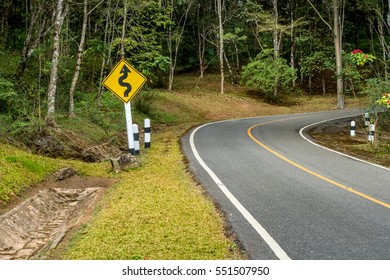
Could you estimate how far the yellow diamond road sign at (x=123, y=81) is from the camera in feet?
33.1

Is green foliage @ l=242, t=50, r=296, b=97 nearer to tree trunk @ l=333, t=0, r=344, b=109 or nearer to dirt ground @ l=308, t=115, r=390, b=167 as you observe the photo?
tree trunk @ l=333, t=0, r=344, b=109

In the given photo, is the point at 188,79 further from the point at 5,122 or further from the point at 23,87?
the point at 5,122

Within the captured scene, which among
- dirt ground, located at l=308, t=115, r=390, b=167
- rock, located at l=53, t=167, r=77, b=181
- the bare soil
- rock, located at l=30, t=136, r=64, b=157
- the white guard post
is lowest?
dirt ground, located at l=308, t=115, r=390, b=167

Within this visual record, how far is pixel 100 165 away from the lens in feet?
32.6

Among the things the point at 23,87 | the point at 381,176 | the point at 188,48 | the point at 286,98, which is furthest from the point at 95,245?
the point at 188,48

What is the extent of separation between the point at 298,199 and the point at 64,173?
17.5 feet

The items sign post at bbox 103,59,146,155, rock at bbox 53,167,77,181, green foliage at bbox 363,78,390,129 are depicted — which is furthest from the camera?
green foliage at bbox 363,78,390,129

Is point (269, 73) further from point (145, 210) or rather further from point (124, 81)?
point (145, 210)

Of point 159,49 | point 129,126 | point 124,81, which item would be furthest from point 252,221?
point 159,49

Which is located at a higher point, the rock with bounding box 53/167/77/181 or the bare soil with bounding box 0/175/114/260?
the rock with bounding box 53/167/77/181

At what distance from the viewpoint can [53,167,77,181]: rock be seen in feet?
27.4

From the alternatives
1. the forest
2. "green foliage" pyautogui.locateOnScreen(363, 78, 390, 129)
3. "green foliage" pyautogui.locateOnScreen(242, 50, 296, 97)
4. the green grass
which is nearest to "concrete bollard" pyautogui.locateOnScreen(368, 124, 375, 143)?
"green foliage" pyautogui.locateOnScreen(363, 78, 390, 129)

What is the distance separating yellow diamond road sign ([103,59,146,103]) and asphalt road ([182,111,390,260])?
107 inches

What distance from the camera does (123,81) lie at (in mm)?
10133
